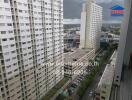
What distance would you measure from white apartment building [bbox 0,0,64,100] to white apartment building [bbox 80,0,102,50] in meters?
5.31

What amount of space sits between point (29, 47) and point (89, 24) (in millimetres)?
8197

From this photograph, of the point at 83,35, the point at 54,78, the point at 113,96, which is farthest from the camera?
the point at 83,35

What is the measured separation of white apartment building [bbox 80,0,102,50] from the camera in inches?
473

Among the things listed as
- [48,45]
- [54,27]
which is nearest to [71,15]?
[54,27]

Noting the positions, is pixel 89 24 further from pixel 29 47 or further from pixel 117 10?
pixel 117 10

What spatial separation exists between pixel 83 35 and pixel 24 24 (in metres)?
8.58

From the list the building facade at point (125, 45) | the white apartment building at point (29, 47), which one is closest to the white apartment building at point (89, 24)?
the white apartment building at point (29, 47)

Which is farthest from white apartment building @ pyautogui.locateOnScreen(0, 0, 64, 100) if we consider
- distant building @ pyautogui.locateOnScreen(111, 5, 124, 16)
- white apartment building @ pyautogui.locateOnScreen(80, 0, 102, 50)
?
white apartment building @ pyautogui.locateOnScreen(80, 0, 102, 50)

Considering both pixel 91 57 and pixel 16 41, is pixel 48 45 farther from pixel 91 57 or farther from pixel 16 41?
pixel 91 57

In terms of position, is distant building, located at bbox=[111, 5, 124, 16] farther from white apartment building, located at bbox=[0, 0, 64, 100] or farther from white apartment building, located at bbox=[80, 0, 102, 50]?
white apartment building, located at bbox=[80, 0, 102, 50]

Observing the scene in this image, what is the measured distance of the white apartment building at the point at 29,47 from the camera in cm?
413

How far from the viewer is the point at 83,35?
1273cm

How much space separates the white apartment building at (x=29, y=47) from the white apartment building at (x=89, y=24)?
5.31 meters

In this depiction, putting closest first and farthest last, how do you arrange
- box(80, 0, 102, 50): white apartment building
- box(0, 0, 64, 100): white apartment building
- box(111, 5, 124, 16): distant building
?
box(111, 5, 124, 16): distant building < box(0, 0, 64, 100): white apartment building < box(80, 0, 102, 50): white apartment building
